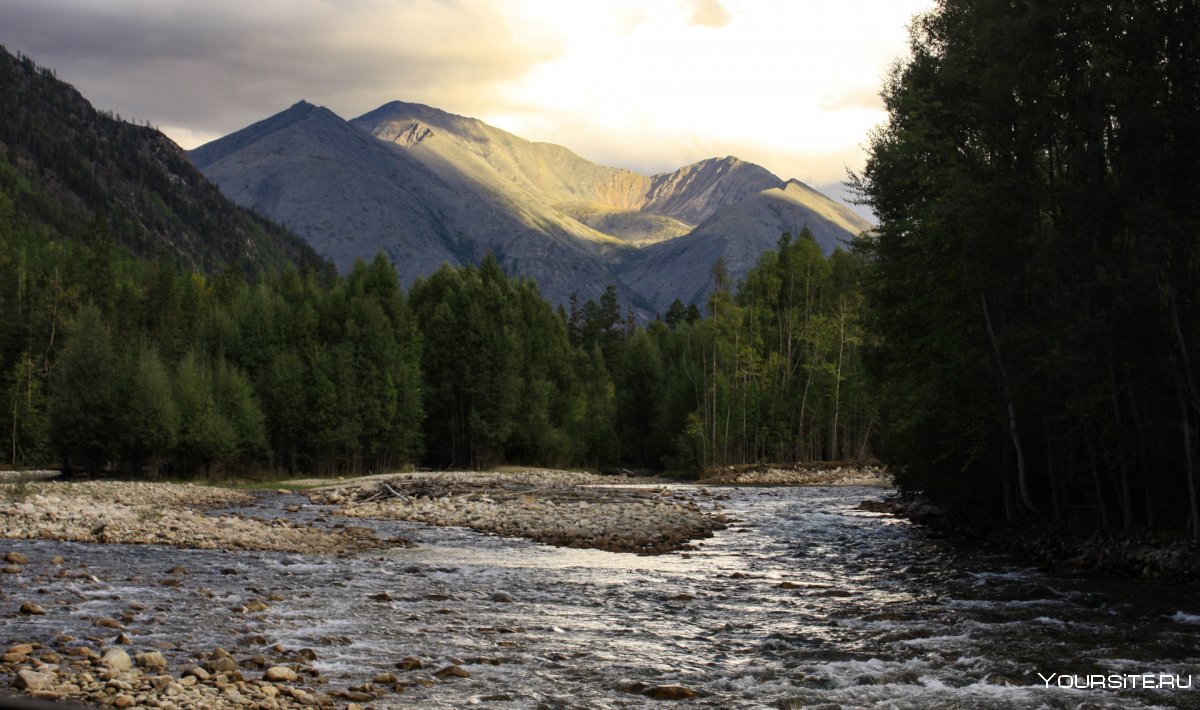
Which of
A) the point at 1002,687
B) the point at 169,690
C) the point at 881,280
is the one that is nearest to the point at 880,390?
the point at 881,280

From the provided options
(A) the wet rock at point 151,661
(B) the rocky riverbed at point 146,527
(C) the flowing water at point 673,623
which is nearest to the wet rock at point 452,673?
(C) the flowing water at point 673,623

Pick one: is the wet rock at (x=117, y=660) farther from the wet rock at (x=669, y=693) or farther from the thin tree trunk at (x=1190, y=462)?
the thin tree trunk at (x=1190, y=462)

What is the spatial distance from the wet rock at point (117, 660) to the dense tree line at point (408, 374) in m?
50.4

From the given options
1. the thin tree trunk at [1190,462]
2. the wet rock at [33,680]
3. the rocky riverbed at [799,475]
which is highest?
the thin tree trunk at [1190,462]

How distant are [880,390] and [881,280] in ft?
21.0

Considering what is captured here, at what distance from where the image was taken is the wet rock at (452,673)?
1425 centimetres

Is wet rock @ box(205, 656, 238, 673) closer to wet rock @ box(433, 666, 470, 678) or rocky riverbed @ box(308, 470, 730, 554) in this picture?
wet rock @ box(433, 666, 470, 678)

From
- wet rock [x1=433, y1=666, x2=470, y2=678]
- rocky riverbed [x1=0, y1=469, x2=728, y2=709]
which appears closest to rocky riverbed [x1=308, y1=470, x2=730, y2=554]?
rocky riverbed [x1=0, y1=469, x2=728, y2=709]

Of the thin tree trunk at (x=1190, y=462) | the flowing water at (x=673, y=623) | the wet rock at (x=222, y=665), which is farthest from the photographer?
the thin tree trunk at (x=1190, y=462)

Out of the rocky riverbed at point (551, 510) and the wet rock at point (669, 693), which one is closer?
the wet rock at point (669, 693)

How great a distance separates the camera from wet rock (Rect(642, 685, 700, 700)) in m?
13.5

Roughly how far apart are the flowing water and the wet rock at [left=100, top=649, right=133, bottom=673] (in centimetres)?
90

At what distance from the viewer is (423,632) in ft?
56.9

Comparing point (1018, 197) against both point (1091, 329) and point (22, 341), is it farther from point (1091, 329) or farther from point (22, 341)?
point (22, 341)
